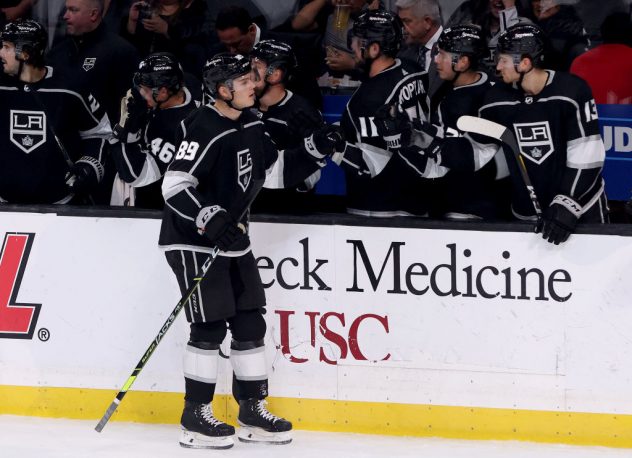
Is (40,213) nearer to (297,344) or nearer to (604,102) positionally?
(297,344)

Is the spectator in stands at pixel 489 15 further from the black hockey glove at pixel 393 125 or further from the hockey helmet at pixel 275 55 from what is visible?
the black hockey glove at pixel 393 125

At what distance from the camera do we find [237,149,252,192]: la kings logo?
5.47 m

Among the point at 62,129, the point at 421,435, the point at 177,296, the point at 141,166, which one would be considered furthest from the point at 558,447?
the point at 62,129

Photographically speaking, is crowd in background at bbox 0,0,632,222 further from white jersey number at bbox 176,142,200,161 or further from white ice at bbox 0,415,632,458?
white ice at bbox 0,415,632,458

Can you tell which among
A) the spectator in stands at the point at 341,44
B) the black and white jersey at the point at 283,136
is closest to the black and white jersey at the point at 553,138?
the black and white jersey at the point at 283,136

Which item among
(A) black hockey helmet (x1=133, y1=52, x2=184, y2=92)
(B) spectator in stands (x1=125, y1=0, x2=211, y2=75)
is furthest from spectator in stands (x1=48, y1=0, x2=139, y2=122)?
(A) black hockey helmet (x1=133, y1=52, x2=184, y2=92)

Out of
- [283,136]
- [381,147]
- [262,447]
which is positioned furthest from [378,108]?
[262,447]

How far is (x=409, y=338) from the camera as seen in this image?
18.5 ft

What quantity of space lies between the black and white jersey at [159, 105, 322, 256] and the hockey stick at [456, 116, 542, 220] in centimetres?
69

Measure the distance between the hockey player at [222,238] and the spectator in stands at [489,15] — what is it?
1423mm

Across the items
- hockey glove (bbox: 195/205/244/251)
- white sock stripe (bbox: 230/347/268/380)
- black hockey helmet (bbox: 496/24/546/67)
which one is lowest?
white sock stripe (bbox: 230/347/268/380)

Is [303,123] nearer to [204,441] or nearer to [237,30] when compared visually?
[237,30]

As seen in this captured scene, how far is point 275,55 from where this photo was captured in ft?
19.4

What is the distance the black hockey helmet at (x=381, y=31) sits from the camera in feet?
19.2
